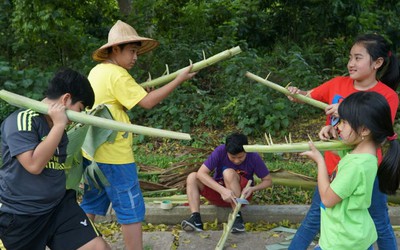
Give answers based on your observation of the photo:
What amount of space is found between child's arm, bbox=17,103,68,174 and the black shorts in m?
0.35

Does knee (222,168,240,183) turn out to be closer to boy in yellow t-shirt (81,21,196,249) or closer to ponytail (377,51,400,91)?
boy in yellow t-shirt (81,21,196,249)

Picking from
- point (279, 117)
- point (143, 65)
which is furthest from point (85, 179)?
point (143, 65)

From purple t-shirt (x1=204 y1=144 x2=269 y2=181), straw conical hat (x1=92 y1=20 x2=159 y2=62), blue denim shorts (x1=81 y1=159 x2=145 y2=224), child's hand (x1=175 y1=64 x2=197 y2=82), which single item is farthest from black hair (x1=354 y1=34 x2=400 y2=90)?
blue denim shorts (x1=81 y1=159 x2=145 y2=224)

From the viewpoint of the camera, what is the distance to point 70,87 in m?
2.48

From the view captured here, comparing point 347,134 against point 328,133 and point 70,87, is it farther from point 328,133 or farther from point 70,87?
point 70,87

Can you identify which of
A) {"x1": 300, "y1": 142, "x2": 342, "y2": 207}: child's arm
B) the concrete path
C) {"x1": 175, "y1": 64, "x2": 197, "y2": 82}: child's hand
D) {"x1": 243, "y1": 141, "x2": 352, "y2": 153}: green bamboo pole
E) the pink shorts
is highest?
{"x1": 175, "y1": 64, "x2": 197, "y2": 82}: child's hand

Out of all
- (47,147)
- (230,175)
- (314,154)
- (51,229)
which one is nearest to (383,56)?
(314,154)

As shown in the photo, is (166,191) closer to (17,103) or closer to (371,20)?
(17,103)

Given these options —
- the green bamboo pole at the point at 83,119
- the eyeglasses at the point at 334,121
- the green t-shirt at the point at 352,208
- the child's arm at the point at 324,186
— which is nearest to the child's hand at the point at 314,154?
the child's arm at the point at 324,186

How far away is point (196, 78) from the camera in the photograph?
834 cm

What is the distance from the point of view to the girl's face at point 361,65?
9.61ft

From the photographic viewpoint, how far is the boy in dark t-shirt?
7.57 ft

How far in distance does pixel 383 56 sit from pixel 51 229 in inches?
90.4

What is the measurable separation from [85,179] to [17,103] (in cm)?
88
